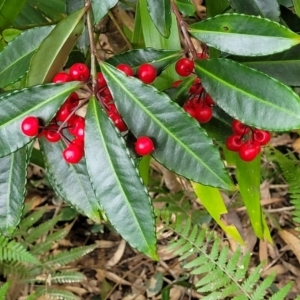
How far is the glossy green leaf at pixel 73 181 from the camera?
77 centimetres

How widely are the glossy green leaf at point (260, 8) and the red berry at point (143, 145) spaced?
280 millimetres

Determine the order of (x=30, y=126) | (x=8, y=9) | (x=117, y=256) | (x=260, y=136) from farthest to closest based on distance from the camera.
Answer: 1. (x=117, y=256)
2. (x=8, y=9)
3. (x=260, y=136)
4. (x=30, y=126)

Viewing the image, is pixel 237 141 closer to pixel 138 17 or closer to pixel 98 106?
pixel 98 106

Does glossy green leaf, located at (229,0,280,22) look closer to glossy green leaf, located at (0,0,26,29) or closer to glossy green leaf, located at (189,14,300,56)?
glossy green leaf, located at (189,14,300,56)

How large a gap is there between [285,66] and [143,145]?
0.88ft

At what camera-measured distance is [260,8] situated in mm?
770

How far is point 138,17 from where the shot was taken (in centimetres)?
103

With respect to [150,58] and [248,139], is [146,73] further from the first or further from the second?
[248,139]

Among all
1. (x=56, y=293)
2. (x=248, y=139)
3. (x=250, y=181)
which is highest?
(x=248, y=139)

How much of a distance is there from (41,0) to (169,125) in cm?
70

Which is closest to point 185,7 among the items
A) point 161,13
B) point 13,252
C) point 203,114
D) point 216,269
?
point 161,13

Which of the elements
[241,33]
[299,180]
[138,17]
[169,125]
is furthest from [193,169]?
[299,180]

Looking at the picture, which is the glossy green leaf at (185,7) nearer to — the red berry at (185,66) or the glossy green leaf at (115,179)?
the red berry at (185,66)

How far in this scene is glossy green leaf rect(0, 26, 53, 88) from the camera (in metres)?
0.80
